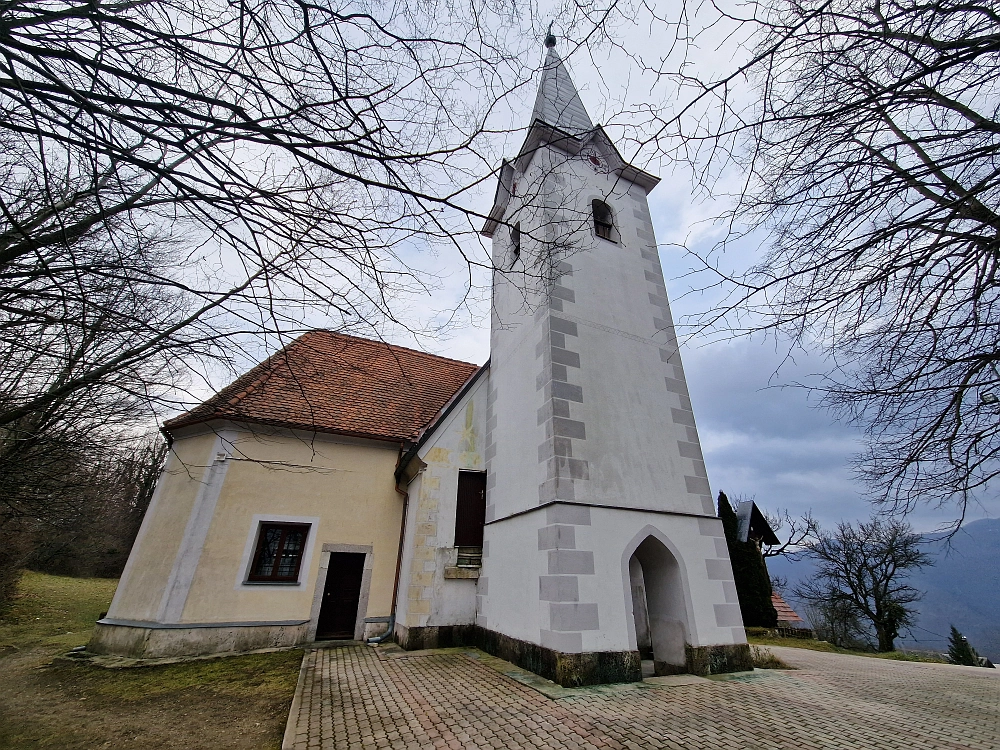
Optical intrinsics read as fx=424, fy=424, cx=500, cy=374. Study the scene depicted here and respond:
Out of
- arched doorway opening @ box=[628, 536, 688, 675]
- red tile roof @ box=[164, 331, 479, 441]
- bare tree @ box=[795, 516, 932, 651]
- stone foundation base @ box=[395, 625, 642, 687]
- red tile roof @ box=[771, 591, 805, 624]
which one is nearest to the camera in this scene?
stone foundation base @ box=[395, 625, 642, 687]

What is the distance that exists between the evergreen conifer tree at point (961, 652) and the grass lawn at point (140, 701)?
2453cm

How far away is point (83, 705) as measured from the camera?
5156 millimetres

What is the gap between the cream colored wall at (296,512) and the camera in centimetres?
827

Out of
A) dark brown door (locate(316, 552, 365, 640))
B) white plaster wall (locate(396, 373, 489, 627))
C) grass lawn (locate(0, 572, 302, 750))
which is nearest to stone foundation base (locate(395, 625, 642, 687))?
white plaster wall (locate(396, 373, 489, 627))

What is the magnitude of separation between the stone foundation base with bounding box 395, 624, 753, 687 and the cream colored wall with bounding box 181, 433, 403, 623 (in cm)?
179

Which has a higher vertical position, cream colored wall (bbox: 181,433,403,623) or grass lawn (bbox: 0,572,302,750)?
cream colored wall (bbox: 181,433,403,623)

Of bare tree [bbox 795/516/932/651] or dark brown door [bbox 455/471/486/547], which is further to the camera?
bare tree [bbox 795/516/932/651]

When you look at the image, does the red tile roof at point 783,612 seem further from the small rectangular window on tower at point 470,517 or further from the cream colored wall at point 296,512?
the cream colored wall at point 296,512

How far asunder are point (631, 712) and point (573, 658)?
1.05 meters

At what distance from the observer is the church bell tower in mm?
5773

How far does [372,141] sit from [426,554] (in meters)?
7.88

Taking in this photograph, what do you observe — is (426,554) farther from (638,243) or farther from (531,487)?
(638,243)

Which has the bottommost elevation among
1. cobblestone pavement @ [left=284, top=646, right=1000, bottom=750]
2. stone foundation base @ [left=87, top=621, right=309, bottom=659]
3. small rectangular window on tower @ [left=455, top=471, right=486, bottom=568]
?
cobblestone pavement @ [left=284, top=646, right=1000, bottom=750]

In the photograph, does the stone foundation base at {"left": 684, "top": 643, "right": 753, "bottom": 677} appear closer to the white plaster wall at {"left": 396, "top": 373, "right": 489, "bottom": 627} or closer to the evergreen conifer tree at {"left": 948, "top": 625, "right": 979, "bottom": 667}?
the white plaster wall at {"left": 396, "top": 373, "right": 489, "bottom": 627}
